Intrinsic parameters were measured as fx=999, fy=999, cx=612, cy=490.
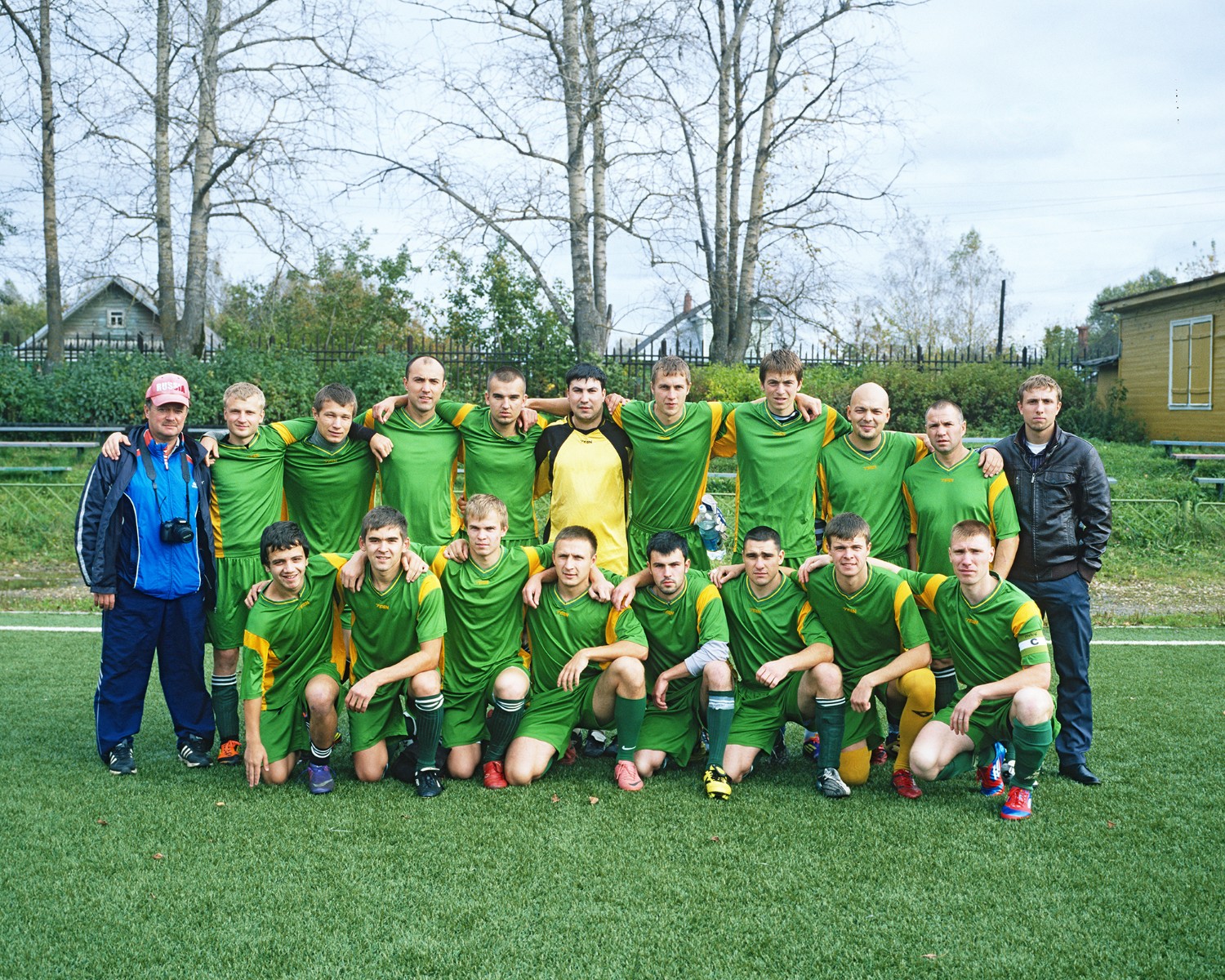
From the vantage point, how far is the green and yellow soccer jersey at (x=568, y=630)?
488 centimetres

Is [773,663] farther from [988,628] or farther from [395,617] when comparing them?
[395,617]

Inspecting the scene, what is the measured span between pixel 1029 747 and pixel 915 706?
540mm

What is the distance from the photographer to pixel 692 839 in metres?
4.01

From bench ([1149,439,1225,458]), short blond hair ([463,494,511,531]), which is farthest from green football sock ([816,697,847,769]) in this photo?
bench ([1149,439,1225,458])

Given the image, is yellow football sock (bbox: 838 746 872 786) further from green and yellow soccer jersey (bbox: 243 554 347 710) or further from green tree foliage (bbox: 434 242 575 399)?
green tree foliage (bbox: 434 242 575 399)

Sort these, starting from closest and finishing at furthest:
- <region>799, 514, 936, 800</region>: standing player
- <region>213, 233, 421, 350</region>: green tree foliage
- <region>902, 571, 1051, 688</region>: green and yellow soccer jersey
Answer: <region>902, 571, 1051, 688</region>: green and yellow soccer jersey < <region>799, 514, 936, 800</region>: standing player < <region>213, 233, 421, 350</region>: green tree foliage

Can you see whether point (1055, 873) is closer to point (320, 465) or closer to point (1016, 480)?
point (1016, 480)

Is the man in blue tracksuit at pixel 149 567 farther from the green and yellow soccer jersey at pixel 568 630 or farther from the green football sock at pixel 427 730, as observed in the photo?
the green and yellow soccer jersey at pixel 568 630

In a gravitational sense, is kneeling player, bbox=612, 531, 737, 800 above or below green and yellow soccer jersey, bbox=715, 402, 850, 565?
A: below

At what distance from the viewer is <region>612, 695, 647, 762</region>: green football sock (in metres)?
4.75

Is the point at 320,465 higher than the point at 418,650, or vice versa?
the point at 320,465

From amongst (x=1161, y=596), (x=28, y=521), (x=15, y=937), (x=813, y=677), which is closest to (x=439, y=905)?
(x=15, y=937)

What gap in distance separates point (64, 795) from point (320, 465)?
6.49 feet

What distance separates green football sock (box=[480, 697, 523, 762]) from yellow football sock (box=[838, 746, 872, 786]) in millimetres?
1538
